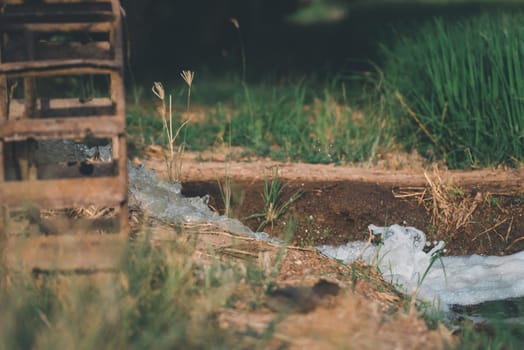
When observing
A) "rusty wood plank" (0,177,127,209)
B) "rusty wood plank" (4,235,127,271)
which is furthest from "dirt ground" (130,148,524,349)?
"rusty wood plank" (0,177,127,209)

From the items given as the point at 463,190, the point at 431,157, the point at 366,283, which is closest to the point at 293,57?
the point at 431,157

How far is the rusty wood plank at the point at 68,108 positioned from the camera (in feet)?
14.6

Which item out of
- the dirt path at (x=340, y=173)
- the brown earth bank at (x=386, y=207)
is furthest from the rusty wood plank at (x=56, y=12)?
the dirt path at (x=340, y=173)

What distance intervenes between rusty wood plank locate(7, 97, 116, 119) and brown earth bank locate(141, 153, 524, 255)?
139cm

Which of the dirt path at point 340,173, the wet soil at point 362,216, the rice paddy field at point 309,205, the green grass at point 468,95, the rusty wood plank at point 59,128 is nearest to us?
the rice paddy field at point 309,205

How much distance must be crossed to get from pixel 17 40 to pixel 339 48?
988cm

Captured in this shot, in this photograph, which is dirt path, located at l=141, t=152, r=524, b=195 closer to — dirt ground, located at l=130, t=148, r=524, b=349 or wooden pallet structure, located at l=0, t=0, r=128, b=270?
dirt ground, located at l=130, t=148, r=524, b=349

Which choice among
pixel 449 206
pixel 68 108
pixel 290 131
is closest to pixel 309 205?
pixel 449 206

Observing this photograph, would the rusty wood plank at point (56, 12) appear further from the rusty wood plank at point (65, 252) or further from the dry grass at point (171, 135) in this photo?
the rusty wood plank at point (65, 252)

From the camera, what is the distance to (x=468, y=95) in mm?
6887

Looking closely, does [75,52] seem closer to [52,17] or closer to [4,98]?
[52,17]

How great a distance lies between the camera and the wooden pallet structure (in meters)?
3.83

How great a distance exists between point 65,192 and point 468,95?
13.0ft

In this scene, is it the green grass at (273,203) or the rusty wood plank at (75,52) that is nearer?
the rusty wood plank at (75,52)
